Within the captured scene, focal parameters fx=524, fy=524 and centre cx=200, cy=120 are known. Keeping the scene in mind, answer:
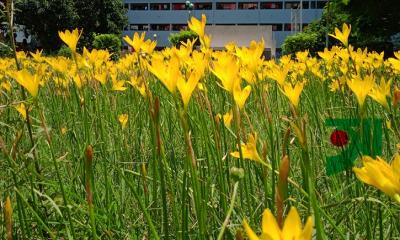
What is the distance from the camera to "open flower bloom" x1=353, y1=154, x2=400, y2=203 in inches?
12.1

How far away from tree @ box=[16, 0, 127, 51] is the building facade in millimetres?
9303

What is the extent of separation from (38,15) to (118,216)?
20.3 metres

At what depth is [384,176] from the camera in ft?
1.02

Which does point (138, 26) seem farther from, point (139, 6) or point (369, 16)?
point (369, 16)

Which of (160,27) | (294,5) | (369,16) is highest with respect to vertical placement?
(294,5)

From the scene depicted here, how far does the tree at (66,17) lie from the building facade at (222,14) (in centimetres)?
930

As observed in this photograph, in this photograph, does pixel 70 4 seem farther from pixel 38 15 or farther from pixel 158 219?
pixel 158 219

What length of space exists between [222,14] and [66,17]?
14.1 meters

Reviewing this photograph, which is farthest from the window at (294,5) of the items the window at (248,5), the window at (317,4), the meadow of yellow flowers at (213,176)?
the meadow of yellow flowers at (213,176)

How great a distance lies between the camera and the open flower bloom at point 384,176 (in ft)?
1.01

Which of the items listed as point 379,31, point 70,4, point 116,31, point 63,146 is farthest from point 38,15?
point 63,146

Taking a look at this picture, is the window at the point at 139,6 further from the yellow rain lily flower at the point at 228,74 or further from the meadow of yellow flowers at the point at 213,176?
the yellow rain lily flower at the point at 228,74

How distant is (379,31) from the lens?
6.83 metres

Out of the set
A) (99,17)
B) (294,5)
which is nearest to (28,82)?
(99,17)
